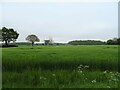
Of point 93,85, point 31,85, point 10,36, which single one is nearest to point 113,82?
point 93,85

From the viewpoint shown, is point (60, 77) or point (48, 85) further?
point (60, 77)

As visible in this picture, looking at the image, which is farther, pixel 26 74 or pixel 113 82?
pixel 26 74

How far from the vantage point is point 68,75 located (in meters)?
11.8

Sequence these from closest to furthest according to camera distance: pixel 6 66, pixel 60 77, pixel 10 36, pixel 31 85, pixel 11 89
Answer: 1. pixel 11 89
2. pixel 31 85
3. pixel 60 77
4. pixel 6 66
5. pixel 10 36

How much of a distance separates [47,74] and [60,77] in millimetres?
893

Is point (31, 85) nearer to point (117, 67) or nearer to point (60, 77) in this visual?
point (60, 77)

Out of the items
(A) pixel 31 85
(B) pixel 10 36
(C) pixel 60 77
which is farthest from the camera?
(B) pixel 10 36

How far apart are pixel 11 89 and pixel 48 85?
1.24 metres

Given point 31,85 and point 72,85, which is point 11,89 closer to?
point 31,85

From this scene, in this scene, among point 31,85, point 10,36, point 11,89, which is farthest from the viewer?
point 10,36

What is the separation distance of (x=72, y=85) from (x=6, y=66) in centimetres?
547

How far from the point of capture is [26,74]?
12109mm

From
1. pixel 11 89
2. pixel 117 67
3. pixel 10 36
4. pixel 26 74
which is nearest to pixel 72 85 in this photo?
pixel 11 89

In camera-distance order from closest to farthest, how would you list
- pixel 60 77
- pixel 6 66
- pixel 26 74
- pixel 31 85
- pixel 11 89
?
pixel 11 89 < pixel 31 85 < pixel 60 77 < pixel 26 74 < pixel 6 66
